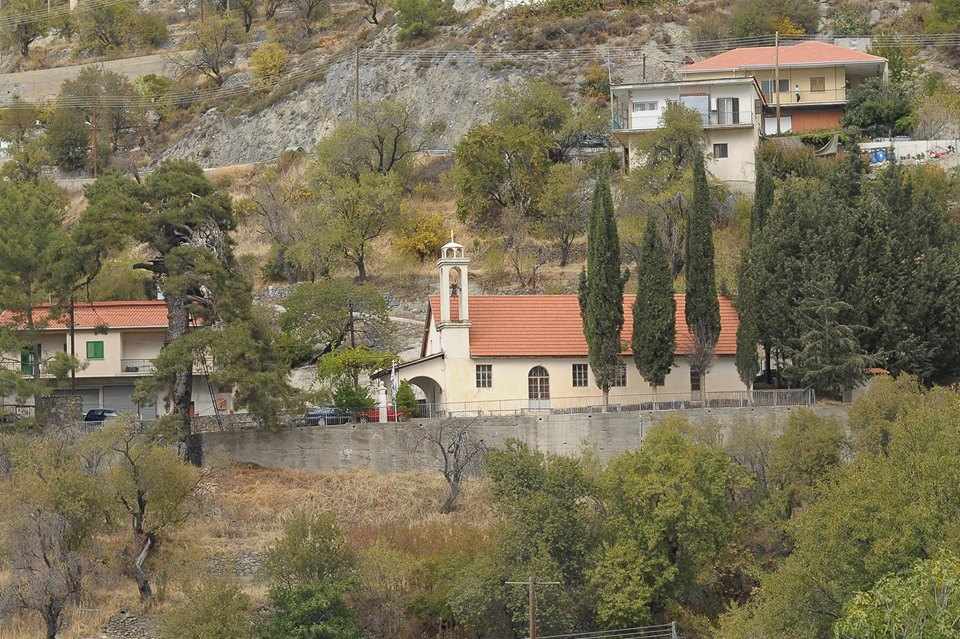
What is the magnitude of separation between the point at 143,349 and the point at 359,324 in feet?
26.6

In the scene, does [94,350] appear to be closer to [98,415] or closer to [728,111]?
[98,415]

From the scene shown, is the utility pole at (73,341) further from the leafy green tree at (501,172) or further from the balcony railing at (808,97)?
the balcony railing at (808,97)

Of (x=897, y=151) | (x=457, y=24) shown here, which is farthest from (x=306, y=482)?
(x=457, y=24)

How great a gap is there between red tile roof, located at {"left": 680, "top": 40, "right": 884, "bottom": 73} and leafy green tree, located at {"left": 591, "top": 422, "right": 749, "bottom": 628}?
41.2 meters

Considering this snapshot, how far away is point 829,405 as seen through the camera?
60.5 m

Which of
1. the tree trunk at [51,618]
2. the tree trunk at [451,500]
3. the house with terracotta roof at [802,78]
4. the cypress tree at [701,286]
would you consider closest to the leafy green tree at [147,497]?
the tree trunk at [51,618]

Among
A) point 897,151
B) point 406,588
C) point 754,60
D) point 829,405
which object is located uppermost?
point 754,60

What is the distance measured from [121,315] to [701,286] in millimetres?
21773

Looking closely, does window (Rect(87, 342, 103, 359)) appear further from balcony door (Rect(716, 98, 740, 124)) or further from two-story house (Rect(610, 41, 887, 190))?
balcony door (Rect(716, 98, 740, 124))

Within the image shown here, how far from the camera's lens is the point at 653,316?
61531 millimetres

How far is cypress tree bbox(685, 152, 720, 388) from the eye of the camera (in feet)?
204

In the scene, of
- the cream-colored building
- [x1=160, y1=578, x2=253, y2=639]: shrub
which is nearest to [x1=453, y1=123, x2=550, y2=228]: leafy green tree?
the cream-colored building

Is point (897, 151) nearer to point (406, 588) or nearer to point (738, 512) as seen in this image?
point (738, 512)

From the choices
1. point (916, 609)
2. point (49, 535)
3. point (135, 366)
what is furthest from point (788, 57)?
point (916, 609)
